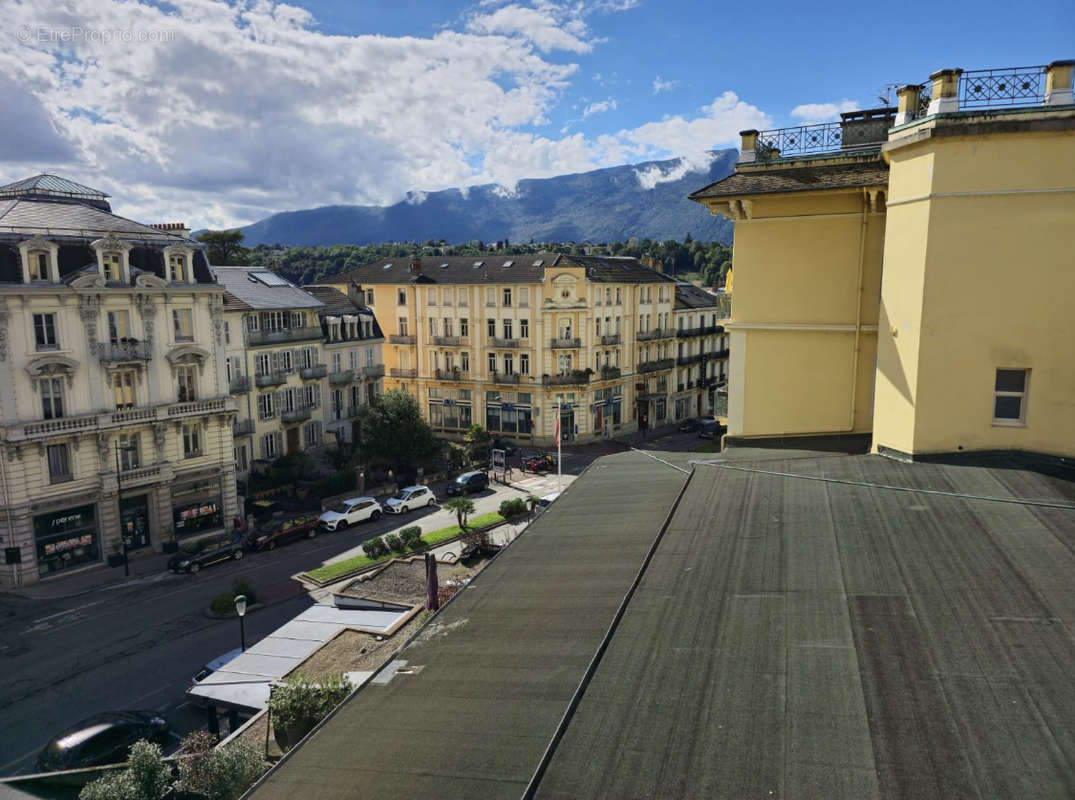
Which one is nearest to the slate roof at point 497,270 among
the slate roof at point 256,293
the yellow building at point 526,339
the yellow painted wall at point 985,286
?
the yellow building at point 526,339

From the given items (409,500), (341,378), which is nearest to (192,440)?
(409,500)

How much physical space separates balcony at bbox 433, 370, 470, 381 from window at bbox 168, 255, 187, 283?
87.2 ft

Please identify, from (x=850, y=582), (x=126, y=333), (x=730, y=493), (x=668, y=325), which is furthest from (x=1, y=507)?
(x=668, y=325)

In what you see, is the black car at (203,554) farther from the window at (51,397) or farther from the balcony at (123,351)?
the balcony at (123,351)

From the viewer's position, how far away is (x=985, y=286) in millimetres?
10617

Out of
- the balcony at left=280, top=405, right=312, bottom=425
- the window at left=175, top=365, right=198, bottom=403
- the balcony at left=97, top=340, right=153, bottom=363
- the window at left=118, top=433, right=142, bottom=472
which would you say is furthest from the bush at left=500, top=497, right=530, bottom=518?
the balcony at left=97, top=340, right=153, bottom=363

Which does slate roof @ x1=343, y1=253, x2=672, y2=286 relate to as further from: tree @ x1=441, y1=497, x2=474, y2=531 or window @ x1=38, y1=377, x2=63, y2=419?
window @ x1=38, y1=377, x2=63, y2=419

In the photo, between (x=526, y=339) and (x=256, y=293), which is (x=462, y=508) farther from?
(x=526, y=339)

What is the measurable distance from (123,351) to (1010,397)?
34.6 metres

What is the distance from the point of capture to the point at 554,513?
11852 millimetres

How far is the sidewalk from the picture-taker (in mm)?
30312

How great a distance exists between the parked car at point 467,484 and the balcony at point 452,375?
1518 centimetres

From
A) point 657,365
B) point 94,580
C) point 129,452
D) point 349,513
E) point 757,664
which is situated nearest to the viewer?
point 757,664

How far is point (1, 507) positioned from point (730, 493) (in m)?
31.9
